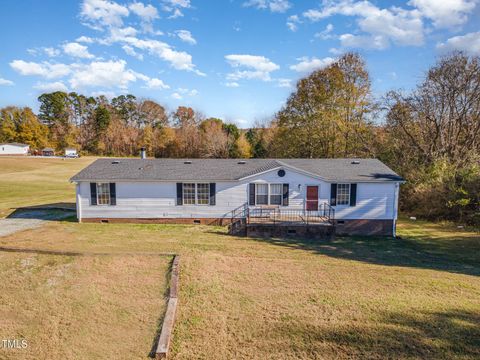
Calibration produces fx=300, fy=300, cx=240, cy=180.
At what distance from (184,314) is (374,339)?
4.51 metres

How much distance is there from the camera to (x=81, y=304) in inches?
312

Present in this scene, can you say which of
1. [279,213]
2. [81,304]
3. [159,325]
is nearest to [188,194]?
[279,213]

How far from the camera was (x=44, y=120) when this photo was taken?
265 ft

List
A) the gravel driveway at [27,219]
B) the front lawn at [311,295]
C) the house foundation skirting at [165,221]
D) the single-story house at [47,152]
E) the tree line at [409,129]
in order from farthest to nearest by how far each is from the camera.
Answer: the single-story house at [47,152]
the tree line at [409,129]
the house foundation skirting at [165,221]
the gravel driveway at [27,219]
the front lawn at [311,295]

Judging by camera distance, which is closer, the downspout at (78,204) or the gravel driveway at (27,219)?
the gravel driveway at (27,219)

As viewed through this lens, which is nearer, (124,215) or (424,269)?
(424,269)

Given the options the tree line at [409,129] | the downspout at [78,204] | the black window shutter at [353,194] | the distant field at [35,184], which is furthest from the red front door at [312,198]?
the distant field at [35,184]

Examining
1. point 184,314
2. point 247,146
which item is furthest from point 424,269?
point 247,146

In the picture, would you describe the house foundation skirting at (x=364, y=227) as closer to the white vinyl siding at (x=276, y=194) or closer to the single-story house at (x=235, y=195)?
the single-story house at (x=235, y=195)

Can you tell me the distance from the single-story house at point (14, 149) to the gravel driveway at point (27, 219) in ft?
203

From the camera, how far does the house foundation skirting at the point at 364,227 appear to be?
1823 cm

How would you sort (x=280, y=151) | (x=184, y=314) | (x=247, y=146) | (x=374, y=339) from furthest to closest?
(x=247, y=146) → (x=280, y=151) → (x=184, y=314) → (x=374, y=339)

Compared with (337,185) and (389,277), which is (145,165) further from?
(389,277)

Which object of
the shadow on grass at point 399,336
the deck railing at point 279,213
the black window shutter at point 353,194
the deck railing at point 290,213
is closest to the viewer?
the shadow on grass at point 399,336
